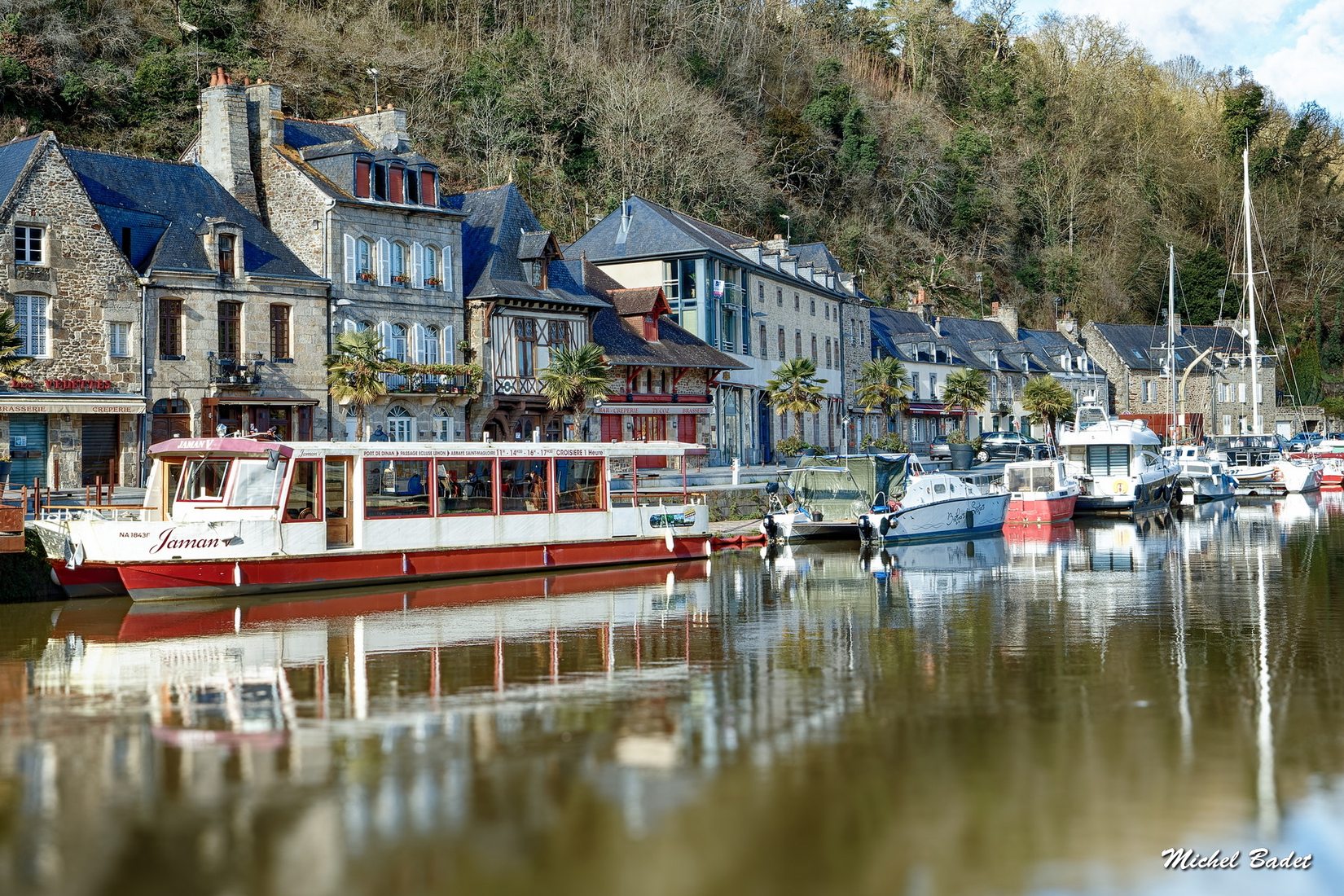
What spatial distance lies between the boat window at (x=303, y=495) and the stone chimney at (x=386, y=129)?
19311mm

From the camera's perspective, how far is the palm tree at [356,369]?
3516 cm

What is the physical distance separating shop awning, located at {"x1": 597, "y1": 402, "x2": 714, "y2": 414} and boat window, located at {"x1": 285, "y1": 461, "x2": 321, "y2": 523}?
768 inches

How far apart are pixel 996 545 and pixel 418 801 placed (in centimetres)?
2653

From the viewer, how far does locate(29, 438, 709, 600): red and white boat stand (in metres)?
22.5

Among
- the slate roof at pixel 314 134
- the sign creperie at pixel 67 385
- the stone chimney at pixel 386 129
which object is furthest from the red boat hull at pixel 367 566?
the stone chimney at pixel 386 129

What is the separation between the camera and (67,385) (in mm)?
31938

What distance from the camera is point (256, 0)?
5509cm

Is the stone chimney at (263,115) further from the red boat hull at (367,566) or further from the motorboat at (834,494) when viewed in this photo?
the red boat hull at (367,566)

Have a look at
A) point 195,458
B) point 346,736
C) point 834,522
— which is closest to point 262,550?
point 195,458

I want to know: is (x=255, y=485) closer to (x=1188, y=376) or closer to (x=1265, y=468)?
(x=1265, y=468)

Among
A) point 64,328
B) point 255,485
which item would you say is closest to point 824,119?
point 64,328

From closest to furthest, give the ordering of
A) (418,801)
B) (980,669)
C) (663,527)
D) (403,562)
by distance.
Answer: (418,801), (980,669), (403,562), (663,527)

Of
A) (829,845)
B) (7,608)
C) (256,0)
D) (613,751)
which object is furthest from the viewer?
(256,0)

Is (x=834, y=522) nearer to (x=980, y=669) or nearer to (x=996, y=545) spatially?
(x=996, y=545)
